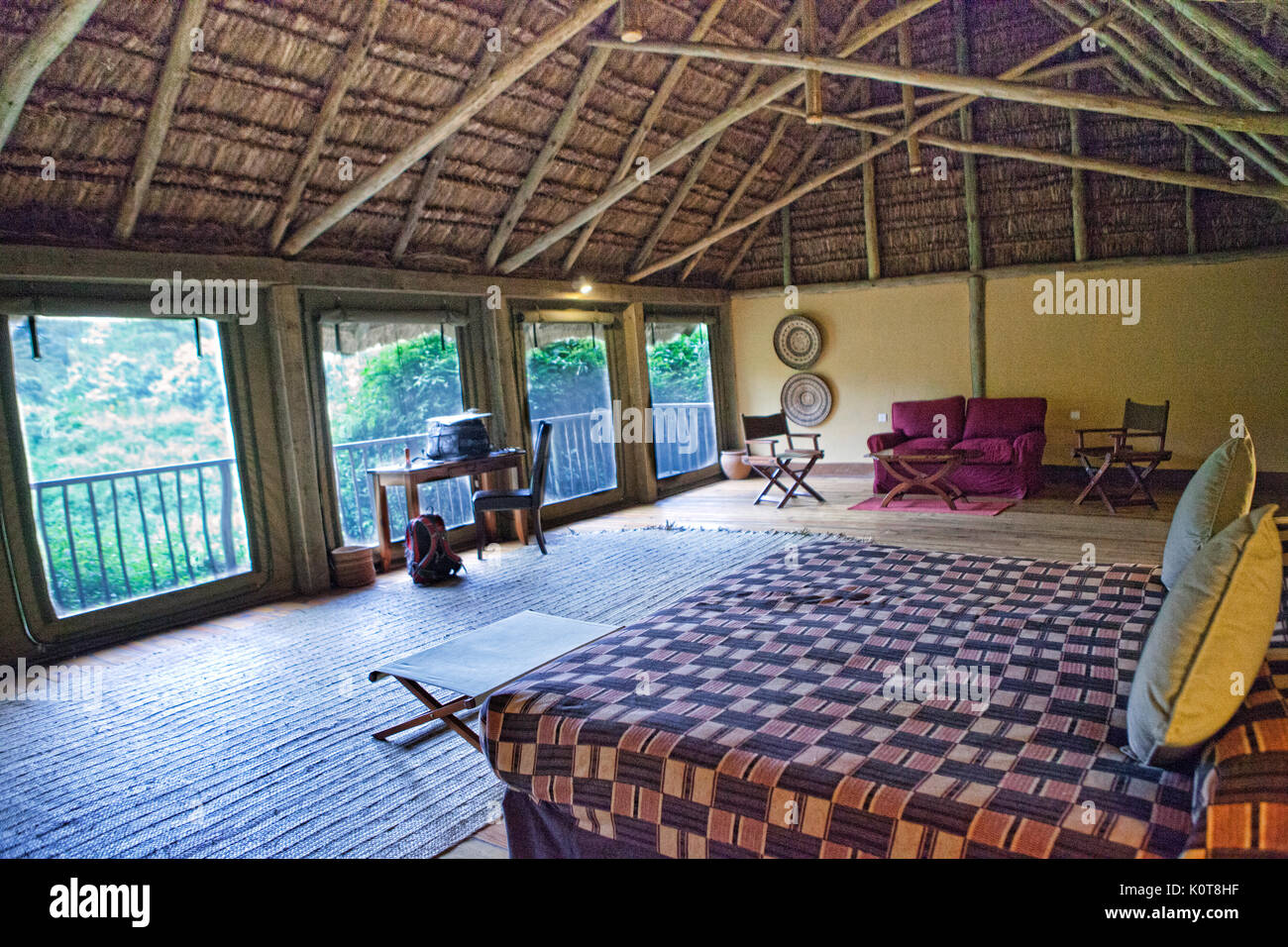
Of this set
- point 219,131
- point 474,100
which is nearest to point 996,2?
point 474,100

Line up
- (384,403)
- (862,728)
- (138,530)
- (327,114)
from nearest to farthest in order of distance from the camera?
(862,728), (327,114), (138,530), (384,403)

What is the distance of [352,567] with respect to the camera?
5.70m

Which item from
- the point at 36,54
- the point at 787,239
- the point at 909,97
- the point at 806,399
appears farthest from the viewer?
the point at 806,399

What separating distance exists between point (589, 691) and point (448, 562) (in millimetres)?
3757

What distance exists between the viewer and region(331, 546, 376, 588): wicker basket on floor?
569 centimetres

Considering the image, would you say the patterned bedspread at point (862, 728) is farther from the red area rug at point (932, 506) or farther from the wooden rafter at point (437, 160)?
the red area rug at point (932, 506)

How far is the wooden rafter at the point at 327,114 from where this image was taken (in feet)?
15.4

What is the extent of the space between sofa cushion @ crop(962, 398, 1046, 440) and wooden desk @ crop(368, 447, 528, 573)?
441 centimetres

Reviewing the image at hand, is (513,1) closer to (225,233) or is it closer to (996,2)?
(225,233)

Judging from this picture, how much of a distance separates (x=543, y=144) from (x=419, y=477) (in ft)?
9.12

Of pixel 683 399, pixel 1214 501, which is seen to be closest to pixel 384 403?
pixel 683 399

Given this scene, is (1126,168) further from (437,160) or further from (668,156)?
(437,160)

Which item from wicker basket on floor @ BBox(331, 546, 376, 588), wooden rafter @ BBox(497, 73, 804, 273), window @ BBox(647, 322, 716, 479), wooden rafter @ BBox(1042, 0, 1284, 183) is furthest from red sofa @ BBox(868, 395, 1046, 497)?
wicker basket on floor @ BBox(331, 546, 376, 588)
